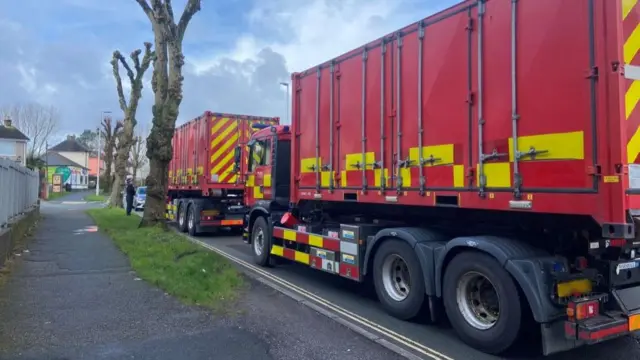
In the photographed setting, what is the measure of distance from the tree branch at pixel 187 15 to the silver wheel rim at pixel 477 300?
39.5 feet

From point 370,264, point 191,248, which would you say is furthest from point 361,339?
point 191,248

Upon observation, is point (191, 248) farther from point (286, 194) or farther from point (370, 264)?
point (370, 264)

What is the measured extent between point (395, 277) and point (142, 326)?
314cm

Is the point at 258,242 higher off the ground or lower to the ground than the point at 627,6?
lower

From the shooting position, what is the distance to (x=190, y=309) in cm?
622

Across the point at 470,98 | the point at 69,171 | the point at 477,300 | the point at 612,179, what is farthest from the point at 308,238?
the point at 69,171

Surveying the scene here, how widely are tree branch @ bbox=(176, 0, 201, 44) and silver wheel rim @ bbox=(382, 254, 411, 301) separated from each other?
10803 mm

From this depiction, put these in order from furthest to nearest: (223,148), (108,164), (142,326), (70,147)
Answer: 1. (70,147)
2. (108,164)
3. (223,148)
4. (142,326)

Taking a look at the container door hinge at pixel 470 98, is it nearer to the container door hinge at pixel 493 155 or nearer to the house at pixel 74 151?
the container door hinge at pixel 493 155

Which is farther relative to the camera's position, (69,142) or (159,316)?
(69,142)

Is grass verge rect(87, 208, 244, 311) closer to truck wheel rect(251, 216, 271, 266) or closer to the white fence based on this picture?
truck wheel rect(251, 216, 271, 266)

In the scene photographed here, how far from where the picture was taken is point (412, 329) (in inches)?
227

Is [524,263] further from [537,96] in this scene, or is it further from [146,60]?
[146,60]

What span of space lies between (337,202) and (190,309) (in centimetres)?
300
